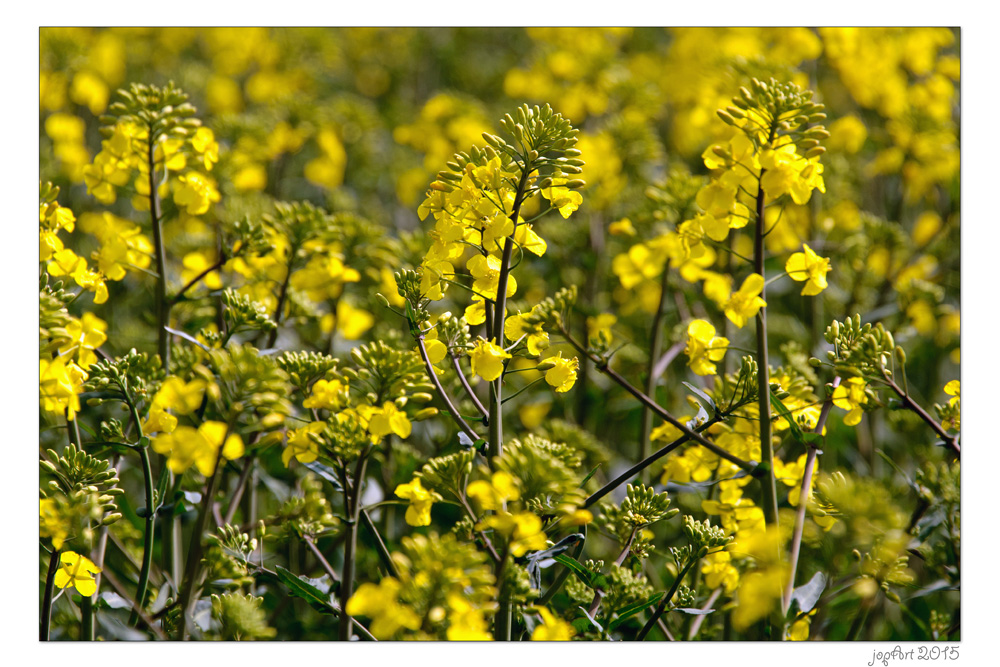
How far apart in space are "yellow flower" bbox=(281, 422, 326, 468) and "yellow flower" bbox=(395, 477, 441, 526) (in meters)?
0.17

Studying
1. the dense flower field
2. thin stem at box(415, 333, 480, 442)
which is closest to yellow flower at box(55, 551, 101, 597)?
the dense flower field

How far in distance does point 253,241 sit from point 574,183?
860mm

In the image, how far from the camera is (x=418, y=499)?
144cm

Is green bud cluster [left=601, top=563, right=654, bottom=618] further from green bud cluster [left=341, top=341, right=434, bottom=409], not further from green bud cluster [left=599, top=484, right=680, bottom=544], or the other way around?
green bud cluster [left=341, top=341, right=434, bottom=409]

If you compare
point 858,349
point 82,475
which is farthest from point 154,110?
point 858,349

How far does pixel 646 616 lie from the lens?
5.99 feet

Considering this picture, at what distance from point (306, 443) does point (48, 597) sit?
0.63 m

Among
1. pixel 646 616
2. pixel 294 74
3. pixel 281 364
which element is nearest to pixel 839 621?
pixel 646 616

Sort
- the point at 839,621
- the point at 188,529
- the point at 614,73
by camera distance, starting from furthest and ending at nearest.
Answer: the point at 614,73 → the point at 188,529 → the point at 839,621

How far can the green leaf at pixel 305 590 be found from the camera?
1468mm

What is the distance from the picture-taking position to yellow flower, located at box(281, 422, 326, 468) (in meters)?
1.41

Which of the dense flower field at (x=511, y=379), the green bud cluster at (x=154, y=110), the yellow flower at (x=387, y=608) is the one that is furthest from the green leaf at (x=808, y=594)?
the green bud cluster at (x=154, y=110)

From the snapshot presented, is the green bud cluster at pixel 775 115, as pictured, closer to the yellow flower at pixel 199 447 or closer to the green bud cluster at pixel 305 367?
the green bud cluster at pixel 305 367
